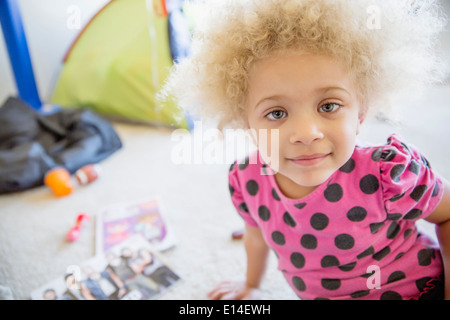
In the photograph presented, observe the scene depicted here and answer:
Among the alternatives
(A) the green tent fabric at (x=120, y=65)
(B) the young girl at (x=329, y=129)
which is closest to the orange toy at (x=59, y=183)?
(A) the green tent fabric at (x=120, y=65)

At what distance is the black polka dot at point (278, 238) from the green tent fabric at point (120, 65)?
1.00m

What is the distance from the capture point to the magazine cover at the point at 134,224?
39.9 inches

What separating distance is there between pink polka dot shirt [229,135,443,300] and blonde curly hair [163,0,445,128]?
123 mm

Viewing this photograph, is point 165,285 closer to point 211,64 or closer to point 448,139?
point 211,64

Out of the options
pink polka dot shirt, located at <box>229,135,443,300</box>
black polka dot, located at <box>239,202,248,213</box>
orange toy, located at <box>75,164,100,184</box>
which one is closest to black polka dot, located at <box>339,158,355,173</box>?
pink polka dot shirt, located at <box>229,135,443,300</box>

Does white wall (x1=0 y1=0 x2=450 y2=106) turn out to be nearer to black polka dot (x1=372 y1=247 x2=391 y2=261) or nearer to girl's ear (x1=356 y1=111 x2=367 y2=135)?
girl's ear (x1=356 y1=111 x2=367 y2=135)

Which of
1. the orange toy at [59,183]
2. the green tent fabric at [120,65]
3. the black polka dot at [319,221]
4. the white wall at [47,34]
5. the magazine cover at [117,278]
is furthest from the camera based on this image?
the green tent fabric at [120,65]

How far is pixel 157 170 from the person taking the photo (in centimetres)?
140

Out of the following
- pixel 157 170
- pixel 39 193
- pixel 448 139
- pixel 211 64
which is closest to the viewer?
pixel 211 64

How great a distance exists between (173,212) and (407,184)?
767 millimetres

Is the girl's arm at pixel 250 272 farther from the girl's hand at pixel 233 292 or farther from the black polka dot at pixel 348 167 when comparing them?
the black polka dot at pixel 348 167

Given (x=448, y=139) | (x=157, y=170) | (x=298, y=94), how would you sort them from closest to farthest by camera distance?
(x=298, y=94)
(x=448, y=139)
(x=157, y=170)
